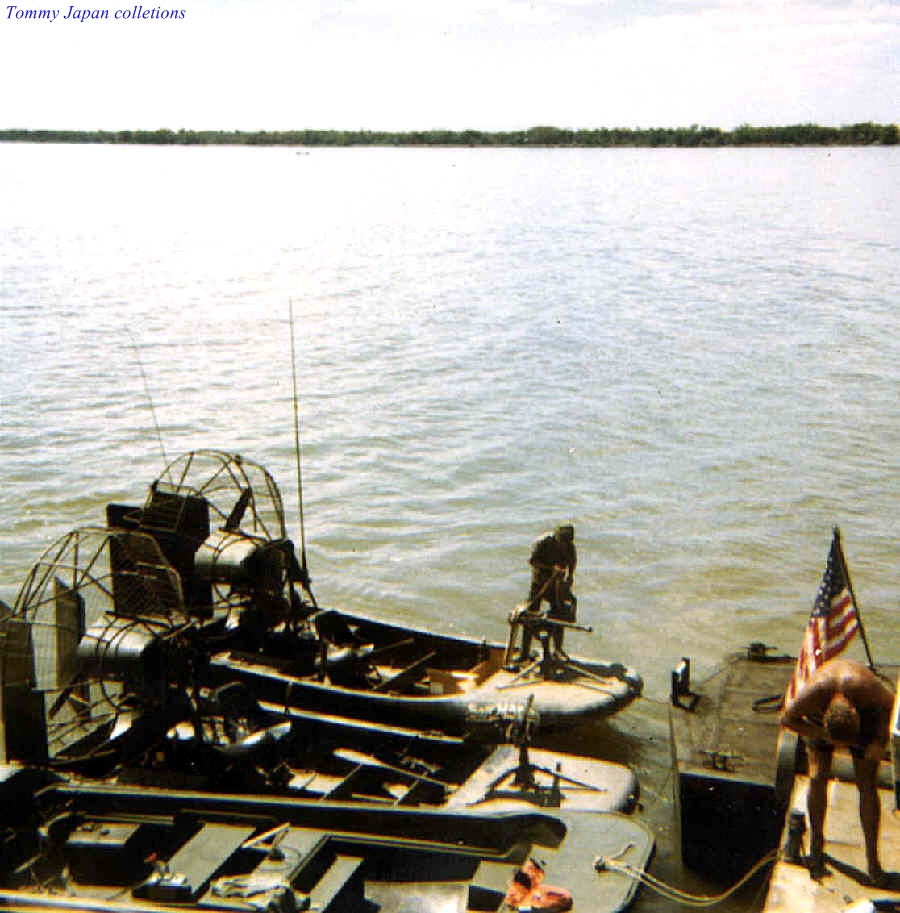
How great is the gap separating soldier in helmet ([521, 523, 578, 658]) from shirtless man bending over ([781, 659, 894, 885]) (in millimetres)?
4231

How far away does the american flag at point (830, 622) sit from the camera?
8125mm

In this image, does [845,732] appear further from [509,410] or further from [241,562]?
[509,410]

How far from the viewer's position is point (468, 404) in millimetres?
23625

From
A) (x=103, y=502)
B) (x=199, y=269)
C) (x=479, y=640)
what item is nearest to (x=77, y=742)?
(x=479, y=640)

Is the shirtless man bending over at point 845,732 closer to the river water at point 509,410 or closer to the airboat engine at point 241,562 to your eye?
the river water at point 509,410

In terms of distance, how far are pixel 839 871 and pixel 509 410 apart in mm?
17167

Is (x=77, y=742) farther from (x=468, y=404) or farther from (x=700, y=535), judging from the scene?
(x=468, y=404)

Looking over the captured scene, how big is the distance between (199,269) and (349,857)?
3360cm

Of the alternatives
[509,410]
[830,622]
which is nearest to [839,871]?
[830,622]

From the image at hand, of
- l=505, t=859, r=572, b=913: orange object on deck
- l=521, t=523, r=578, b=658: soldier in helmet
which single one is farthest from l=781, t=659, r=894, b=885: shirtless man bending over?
l=521, t=523, r=578, b=658: soldier in helmet

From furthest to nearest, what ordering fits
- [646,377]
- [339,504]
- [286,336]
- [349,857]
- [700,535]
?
[286,336]
[646,377]
[339,504]
[700,535]
[349,857]

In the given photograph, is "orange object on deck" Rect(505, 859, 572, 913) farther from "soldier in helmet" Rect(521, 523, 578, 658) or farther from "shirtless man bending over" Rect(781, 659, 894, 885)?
"soldier in helmet" Rect(521, 523, 578, 658)

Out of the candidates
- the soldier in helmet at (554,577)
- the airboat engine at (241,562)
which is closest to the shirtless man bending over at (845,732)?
the soldier in helmet at (554,577)

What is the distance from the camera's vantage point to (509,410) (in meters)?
23.1
